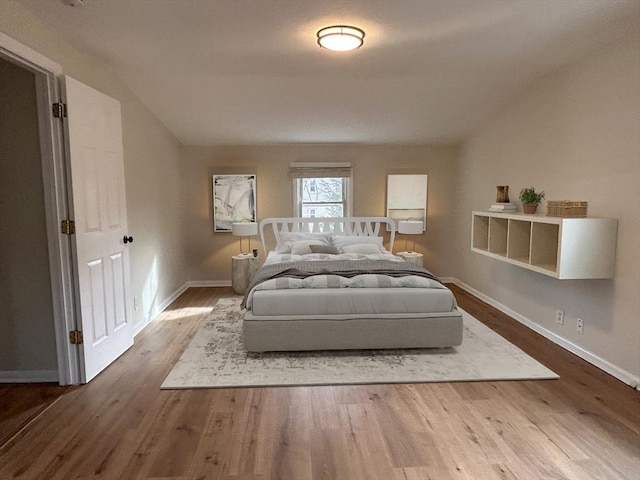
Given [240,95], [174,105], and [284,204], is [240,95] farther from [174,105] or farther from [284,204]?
[284,204]

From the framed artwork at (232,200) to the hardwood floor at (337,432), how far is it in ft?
9.91

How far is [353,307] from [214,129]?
3.18 metres

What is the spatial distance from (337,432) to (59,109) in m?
2.75

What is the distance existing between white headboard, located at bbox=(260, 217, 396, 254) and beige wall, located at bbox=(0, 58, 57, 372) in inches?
122

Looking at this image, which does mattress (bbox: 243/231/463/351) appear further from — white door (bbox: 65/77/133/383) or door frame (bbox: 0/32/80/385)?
door frame (bbox: 0/32/80/385)

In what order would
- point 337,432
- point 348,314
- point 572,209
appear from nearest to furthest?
1. point 337,432
2. point 572,209
3. point 348,314

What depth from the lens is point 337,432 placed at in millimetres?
2277

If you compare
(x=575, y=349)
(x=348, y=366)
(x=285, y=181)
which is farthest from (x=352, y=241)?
(x=575, y=349)

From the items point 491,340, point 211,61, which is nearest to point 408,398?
point 491,340

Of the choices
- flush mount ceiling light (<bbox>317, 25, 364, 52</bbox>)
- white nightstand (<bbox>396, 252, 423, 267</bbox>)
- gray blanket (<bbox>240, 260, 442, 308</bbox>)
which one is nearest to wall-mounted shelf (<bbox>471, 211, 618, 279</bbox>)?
gray blanket (<bbox>240, 260, 442, 308</bbox>)

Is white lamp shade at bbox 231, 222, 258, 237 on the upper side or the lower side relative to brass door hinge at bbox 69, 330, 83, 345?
upper

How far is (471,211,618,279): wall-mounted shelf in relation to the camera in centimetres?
299

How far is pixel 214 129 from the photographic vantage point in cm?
516

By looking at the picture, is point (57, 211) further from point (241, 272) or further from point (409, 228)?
point (409, 228)
